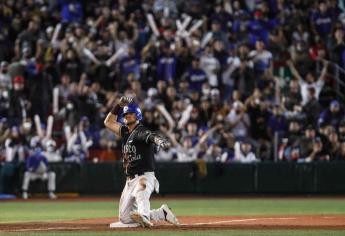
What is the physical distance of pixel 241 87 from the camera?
26953 mm

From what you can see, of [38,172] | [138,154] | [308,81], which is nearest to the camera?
[138,154]

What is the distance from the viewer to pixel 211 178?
25516 mm

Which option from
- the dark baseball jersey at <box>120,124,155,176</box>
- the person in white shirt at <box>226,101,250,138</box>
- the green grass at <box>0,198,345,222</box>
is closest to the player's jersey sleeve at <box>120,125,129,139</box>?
the dark baseball jersey at <box>120,124,155,176</box>

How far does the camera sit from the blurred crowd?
25.4 m

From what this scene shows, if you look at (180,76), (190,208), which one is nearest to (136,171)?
(190,208)

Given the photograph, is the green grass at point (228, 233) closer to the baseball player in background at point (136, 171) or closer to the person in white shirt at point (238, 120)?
the baseball player in background at point (136, 171)

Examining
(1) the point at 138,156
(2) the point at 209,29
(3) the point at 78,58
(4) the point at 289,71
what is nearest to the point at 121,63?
(3) the point at 78,58

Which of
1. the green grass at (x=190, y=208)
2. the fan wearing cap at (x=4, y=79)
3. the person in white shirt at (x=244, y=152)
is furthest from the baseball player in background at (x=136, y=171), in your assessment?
the fan wearing cap at (x=4, y=79)

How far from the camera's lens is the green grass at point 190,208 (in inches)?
694

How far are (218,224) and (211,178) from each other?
11.2 metres

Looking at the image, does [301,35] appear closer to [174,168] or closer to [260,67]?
[260,67]

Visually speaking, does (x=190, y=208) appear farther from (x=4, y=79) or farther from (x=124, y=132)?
(x=4, y=79)

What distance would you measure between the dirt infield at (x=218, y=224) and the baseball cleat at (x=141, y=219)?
6.1 inches

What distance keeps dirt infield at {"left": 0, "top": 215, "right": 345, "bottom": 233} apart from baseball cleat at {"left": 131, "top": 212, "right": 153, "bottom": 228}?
0.15 meters
